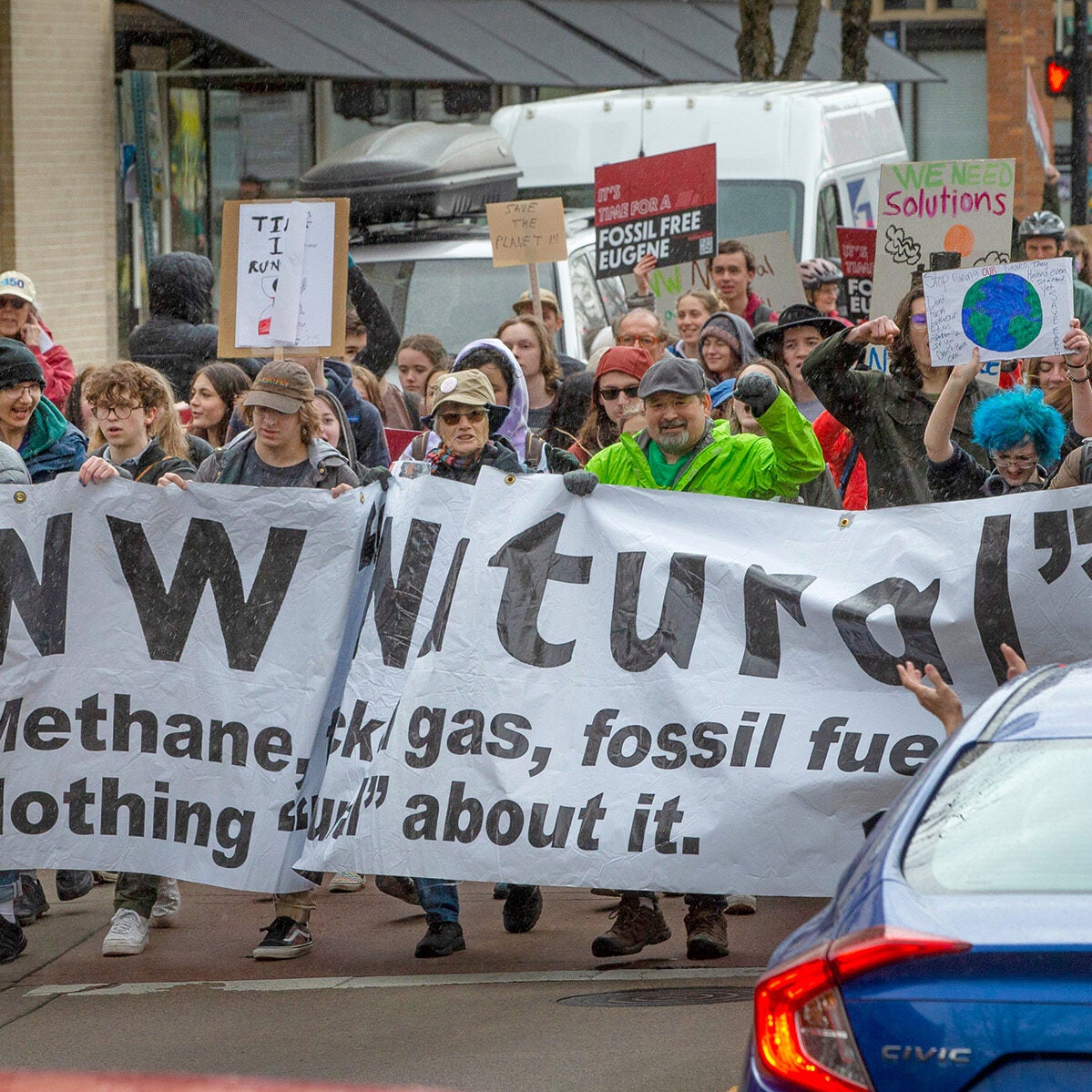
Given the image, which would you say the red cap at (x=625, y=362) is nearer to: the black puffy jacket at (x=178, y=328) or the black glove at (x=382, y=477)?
the black glove at (x=382, y=477)

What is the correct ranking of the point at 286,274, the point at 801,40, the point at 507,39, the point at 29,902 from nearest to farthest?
the point at 29,902
the point at 286,274
the point at 801,40
the point at 507,39

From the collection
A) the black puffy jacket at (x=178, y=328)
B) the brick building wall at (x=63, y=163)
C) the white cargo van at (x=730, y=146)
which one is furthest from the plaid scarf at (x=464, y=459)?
the brick building wall at (x=63, y=163)

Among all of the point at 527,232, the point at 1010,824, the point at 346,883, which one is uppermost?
the point at 527,232

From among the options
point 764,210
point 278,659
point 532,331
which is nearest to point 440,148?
point 764,210

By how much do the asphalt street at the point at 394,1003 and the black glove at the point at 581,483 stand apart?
150 centimetres

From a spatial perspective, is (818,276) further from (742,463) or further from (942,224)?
(742,463)

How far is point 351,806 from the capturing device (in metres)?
6.25

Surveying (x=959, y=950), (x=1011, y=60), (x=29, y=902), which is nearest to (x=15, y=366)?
(x=29, y=902)

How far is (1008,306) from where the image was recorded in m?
6.68

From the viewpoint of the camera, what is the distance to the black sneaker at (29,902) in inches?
281

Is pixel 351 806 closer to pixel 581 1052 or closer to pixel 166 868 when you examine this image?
pixel 166 868

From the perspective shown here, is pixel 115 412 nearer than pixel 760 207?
Yes

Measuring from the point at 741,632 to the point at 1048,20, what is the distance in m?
31.2

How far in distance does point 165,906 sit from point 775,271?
5.79 meters
